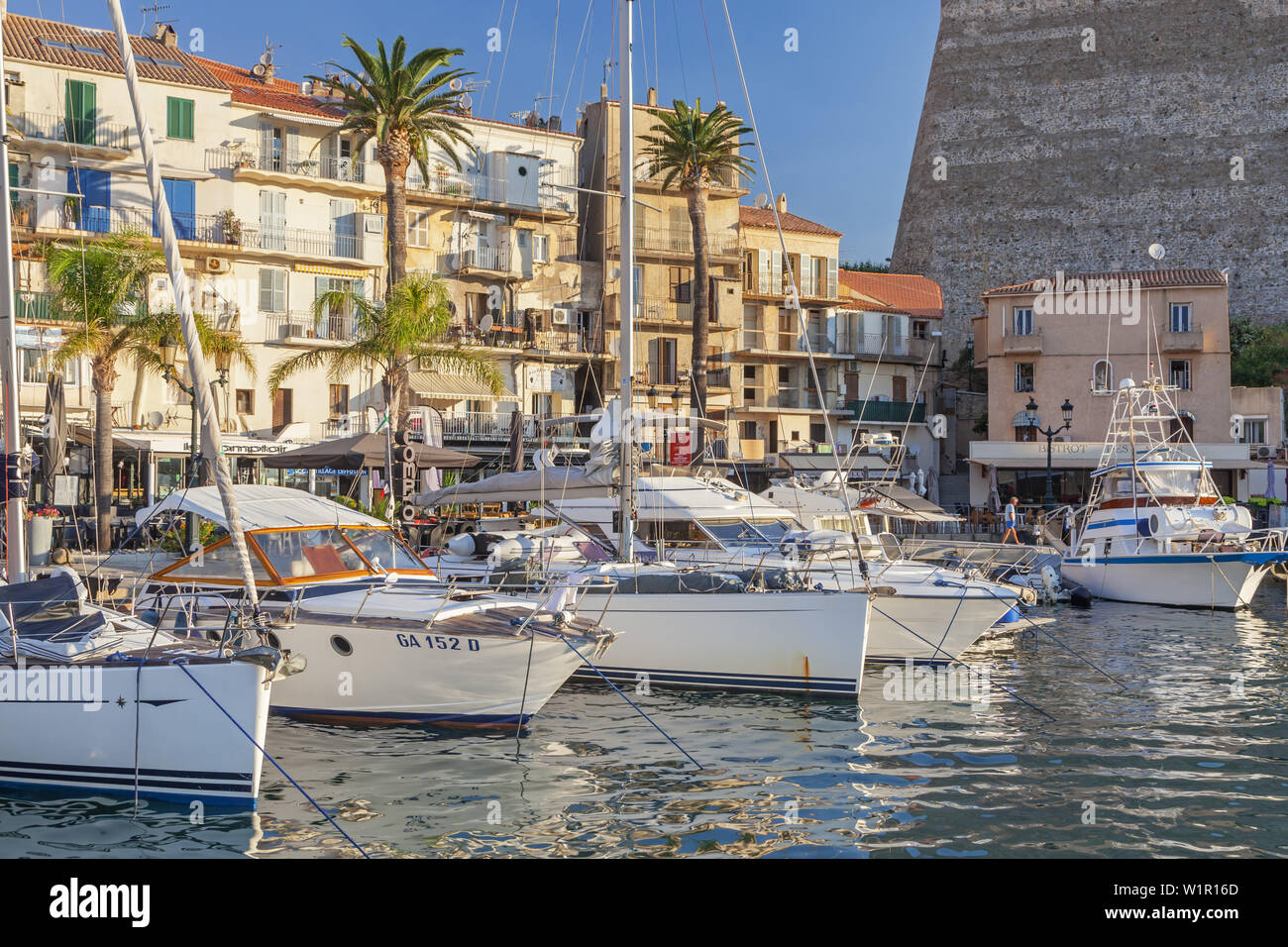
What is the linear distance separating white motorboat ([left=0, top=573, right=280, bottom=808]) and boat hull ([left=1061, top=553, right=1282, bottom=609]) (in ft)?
74.5

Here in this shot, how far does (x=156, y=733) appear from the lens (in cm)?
1015

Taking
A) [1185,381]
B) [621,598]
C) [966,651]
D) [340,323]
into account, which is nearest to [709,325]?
[340,323]

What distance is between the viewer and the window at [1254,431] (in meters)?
52.6

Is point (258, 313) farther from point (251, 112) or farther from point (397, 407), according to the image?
point (397, 407)

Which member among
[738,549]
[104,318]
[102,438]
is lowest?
[738,549]

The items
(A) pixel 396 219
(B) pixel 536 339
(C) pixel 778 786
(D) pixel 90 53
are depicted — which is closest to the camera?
(C) pixel 778 786

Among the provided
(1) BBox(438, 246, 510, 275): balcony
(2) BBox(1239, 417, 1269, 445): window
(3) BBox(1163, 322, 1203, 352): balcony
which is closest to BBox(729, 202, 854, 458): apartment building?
(1) BBox(438, 246, 510, 275): balcony

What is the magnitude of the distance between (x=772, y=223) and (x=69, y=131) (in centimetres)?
2823

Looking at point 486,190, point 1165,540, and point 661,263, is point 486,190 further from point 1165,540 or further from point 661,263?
point 1165,540

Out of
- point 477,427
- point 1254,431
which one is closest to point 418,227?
point 477,427

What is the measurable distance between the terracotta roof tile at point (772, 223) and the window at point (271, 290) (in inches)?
818

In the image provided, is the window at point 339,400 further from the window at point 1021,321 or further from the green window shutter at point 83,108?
the window at point 1021,321

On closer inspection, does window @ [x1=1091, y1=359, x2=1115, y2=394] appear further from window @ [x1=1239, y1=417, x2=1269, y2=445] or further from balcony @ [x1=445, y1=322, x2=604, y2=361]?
balcony @ [x1=445, y1=322, x2=604, y2=361]

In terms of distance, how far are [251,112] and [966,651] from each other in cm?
3242
